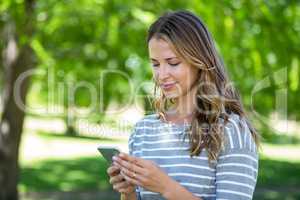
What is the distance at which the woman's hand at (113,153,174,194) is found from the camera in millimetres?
1714

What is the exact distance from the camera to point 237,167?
5.86ft

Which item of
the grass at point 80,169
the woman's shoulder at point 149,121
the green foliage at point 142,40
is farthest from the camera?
the grass at point 80,169

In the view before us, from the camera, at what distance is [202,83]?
1.99 metres

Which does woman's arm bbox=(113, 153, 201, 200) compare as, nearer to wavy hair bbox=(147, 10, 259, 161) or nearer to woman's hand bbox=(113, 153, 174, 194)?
woman's hand bbox=(113, 153, 174, 194)

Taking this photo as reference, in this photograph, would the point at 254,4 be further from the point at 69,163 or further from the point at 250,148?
the point at 69,163

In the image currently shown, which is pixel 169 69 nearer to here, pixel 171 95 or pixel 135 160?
pixel 171 95

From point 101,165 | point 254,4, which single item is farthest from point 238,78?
point 101,165

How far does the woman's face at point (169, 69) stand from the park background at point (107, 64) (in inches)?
15.3

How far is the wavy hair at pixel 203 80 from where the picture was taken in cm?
187

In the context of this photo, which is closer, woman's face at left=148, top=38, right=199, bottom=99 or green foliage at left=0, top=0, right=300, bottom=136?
woman's face at left=148, top=38, right=199, bottom=99

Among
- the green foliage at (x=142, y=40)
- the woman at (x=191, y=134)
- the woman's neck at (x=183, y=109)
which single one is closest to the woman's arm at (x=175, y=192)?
the woman at (x=191, y=134)

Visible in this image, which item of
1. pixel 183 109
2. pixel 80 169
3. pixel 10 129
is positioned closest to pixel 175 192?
pixel 183 109

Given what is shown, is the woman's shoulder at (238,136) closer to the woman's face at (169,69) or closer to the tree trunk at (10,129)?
the woman's face at (169,69)

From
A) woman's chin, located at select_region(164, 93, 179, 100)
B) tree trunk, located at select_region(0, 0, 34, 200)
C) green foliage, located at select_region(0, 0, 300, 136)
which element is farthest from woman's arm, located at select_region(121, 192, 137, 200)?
tree trunk, located at select_region(0, 0, 34, 200)
